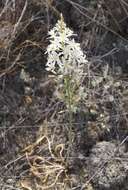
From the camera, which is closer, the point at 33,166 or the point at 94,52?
the point at 33,166

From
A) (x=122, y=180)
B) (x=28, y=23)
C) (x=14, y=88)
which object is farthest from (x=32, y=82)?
(x=122, y=180)

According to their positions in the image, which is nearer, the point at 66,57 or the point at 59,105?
the point at 66,57

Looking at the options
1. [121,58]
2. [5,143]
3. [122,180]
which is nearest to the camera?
[122,180]

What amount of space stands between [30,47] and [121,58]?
1.84 ft

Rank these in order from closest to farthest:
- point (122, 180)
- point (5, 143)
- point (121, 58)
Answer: point (122, 180), point (5, 143), point (121, 58)

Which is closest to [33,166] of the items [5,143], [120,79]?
[5,143]

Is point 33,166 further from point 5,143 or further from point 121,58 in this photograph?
point 121,58

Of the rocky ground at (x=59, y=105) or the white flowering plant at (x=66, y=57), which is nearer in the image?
the white flowering plant at (x=66, y=57)

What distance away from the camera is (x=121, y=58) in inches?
125

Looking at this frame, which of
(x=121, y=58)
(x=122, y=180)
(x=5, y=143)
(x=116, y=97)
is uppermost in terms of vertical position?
(x=121, y=58)

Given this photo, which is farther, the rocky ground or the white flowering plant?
the rocky ground

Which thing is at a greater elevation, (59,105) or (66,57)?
(66,57)

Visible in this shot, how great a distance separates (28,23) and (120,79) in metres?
0.66

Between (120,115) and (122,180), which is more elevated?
(120,115)
